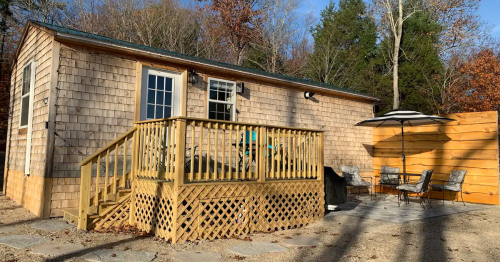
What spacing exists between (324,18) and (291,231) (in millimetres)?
17634

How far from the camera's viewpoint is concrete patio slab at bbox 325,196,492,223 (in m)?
6.37

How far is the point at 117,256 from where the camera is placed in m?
3.83

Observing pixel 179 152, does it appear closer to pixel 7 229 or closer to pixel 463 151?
pixel 7 229

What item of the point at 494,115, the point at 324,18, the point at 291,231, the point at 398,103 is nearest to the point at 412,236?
the point at 291,231

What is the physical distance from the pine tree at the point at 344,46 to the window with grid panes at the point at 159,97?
13365mm

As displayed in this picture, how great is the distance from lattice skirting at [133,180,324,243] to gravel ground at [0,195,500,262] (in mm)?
170

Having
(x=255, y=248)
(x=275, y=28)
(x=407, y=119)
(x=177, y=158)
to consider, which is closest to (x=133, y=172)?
(x=177, y=158)

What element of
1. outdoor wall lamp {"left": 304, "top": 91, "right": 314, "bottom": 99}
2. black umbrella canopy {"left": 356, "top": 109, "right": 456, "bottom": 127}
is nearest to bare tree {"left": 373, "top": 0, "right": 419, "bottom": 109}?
black umbrella canopy {"left": 356, "top": 109, "right": 456, "bottom": 127}

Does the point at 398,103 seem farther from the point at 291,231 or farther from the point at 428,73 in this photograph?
the point at 291,231

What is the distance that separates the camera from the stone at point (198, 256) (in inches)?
151

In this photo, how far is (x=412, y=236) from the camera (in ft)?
16.4

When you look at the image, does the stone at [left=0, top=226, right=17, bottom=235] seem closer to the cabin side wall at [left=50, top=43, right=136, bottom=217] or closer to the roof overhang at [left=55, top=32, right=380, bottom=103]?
the cabin side wall at [left=50, top=43, right=136, bottom=217]

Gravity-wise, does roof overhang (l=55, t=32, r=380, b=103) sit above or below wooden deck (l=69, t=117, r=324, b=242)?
above

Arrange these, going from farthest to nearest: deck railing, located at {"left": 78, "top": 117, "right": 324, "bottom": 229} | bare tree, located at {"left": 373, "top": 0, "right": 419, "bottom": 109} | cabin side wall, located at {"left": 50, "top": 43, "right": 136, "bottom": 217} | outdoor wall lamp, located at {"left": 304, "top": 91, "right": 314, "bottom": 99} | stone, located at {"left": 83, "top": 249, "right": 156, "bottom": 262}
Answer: bare tree, located at {"left": 373, "top": 0, "right": 419, "bottom": 109} → outdoor wall lamp, located at {"left": 304, "top": 91, "right": 314, "bottom": 99} → cabin side wall, located at {"left": 50, "top": 43, "right": 136, "bottom": 217} → deck railing, located at {"left": 78, "top": 117, "right": 324, "bottom": 229} → stone, located at {"left": 83, "top": 249, "right": 156, "bottom": 262}
